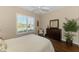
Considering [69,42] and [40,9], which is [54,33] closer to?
[69,42]

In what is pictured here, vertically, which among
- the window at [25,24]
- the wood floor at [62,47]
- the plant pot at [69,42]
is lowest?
the wood floor at [62,47]

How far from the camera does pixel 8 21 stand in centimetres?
102

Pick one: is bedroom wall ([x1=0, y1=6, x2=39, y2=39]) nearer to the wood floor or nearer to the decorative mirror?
the decorative mirror

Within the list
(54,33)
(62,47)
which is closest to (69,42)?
(62,47)

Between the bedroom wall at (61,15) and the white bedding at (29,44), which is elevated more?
the bedroom wall at (61,15)

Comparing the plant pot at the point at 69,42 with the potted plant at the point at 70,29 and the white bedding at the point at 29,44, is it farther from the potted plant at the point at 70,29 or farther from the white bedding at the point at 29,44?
the white bedding at the point at 29,44

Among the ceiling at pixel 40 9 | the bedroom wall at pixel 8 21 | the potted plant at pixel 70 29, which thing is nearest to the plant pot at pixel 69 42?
the potted plant at pixel 70 29

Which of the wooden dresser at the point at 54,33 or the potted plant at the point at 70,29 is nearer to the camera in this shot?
the potted plant at the point at 70,29

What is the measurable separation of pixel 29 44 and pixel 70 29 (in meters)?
0.60

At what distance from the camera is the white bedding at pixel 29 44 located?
104cm

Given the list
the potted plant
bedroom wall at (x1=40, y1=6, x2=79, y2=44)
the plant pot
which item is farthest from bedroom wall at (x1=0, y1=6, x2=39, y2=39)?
the plant pot

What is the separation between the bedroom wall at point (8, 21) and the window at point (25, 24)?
0.06 meters
